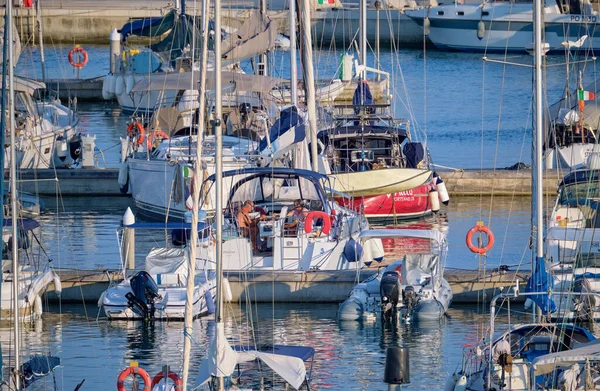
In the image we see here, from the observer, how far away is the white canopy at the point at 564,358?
1833 cm

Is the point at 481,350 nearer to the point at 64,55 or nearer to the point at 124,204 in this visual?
the point at 124,204

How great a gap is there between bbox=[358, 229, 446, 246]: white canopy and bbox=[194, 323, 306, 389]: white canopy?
783cm

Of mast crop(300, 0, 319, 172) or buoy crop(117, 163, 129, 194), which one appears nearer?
mast crop(300, 0, 319, 172)

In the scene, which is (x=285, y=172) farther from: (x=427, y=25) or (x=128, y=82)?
(x=427, y=25)

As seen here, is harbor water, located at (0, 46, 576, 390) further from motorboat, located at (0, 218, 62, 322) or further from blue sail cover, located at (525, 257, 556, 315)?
blue sail cover, located at (525, 257, 556, 315)

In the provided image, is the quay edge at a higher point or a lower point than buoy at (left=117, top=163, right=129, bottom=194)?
higher

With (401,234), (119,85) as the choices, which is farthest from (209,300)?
(119,85)

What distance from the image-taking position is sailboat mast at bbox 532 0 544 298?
23.9 meters

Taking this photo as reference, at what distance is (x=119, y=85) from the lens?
54.0m

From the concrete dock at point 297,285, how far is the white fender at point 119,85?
26878 mm

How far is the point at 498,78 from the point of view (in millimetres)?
64688

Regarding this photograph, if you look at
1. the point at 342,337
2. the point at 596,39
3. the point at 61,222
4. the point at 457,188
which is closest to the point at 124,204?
the point at 61,222

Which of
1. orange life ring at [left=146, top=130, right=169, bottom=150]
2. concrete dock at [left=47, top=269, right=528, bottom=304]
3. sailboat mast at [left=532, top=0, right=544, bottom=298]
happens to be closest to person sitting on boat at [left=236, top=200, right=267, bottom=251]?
concrete dock at [left=47, top=269, right=528, bottom=304]

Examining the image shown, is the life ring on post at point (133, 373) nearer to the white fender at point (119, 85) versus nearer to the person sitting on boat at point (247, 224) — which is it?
the person sitting on boat at point (247, 224)
